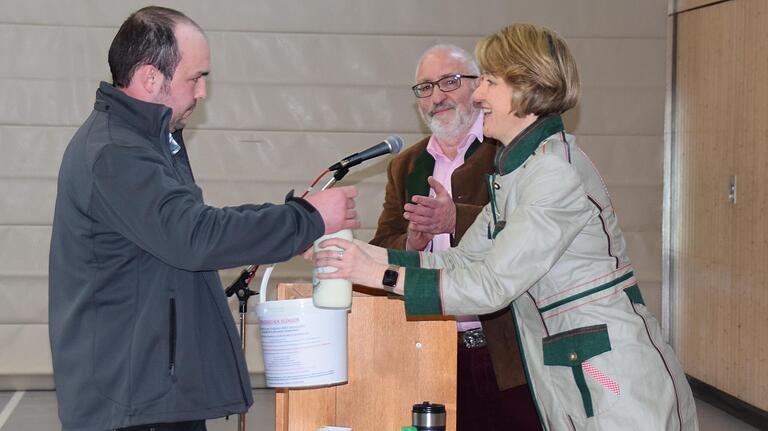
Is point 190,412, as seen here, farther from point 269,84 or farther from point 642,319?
point 269,84

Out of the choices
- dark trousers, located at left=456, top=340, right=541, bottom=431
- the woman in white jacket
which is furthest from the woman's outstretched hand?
dark trousers, located at left=456, top=340, right=541, bottom=431

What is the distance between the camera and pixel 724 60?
5922mm

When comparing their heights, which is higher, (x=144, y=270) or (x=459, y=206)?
(x=459, y=206)

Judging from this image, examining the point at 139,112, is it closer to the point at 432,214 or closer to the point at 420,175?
the point at 432,214

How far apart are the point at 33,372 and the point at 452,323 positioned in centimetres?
486

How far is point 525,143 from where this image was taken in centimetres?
219

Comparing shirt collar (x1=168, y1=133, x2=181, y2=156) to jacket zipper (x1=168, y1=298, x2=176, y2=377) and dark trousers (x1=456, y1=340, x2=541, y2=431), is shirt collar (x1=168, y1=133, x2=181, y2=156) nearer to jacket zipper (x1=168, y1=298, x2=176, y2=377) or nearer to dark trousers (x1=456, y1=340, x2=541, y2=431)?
jacket zipper (x1=168, y1=298, x2=176, y2=377)

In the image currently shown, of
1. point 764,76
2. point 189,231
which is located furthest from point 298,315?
point 764,76

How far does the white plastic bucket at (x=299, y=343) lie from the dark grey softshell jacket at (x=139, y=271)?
0.11 metres

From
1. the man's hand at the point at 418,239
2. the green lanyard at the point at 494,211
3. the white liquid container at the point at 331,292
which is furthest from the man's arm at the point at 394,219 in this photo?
the white liquid container at the point at 331,292

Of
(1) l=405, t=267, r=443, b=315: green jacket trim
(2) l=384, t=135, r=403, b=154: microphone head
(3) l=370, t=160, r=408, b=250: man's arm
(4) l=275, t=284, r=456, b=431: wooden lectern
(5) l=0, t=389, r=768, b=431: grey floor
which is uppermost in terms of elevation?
(2) l=384, t=135, r=403, b=154: microphone head

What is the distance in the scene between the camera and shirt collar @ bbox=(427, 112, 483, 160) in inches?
136

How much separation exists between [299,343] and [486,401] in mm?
1152

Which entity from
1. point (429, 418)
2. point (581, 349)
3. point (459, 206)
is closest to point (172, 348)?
point (429, 418)
